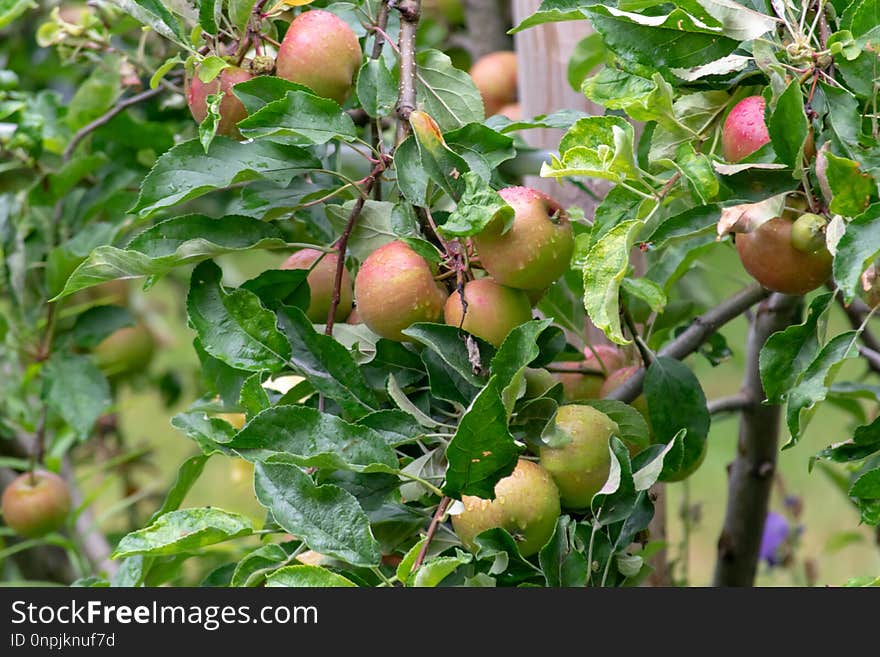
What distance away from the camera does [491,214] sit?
0.62 metres

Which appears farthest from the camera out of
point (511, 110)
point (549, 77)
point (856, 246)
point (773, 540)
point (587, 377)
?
point (773, 540)

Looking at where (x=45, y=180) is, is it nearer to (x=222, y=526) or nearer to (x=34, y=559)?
(x=34, y=559)

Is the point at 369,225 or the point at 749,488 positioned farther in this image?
the point at 749,488

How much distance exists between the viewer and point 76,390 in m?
1.18

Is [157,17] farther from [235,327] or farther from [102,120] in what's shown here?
[102,120]

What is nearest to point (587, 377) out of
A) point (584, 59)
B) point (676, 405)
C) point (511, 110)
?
point (676, 405)

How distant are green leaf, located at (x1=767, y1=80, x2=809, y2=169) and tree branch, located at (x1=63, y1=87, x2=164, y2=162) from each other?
2.34 ft

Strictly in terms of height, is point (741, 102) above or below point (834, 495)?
below

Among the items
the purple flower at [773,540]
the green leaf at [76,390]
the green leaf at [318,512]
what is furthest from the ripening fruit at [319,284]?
the purple flower at [773,540]

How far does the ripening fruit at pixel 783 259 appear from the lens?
0.63m

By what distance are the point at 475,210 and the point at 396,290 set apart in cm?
8

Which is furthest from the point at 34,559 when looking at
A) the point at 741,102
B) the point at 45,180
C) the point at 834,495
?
the point at 834,495

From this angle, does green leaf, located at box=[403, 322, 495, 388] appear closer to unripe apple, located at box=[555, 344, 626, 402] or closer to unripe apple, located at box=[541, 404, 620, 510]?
unripe apple, located at box=[541, 404, 620, 510]

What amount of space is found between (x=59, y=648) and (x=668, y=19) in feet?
1.68
